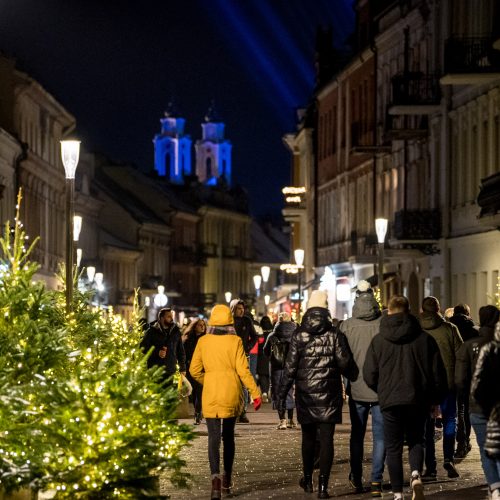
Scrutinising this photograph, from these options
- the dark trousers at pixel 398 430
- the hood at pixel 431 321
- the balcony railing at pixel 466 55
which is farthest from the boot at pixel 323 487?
the balcony railing at pixel 466 55

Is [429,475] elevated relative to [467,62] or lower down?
lower down

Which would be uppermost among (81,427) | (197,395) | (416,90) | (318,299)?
(416,90)

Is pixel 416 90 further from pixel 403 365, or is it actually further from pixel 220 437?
pixel 403 365

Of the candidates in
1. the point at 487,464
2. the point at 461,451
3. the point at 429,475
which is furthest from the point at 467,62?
the point at 487,464

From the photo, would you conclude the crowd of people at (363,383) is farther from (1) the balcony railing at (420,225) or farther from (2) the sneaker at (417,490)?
(1) the balcony railing at (420,225)

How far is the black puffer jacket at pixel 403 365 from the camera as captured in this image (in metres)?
15.7

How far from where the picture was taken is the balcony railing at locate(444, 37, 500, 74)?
39.0 metres

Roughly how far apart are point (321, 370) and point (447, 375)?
2.29m

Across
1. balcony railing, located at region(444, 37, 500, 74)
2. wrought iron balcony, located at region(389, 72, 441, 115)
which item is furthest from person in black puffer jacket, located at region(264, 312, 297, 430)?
wrought iron balcony, located at region(389, 72, 441, 115)

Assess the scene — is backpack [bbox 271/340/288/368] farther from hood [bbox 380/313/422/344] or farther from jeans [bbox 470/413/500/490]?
jeans [bbox 470/413/500/490]

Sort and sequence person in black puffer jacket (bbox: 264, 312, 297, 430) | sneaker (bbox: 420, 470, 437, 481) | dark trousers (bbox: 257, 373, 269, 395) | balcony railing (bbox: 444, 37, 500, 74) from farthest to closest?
1. balcony railing (bbox: 444, 37, 500, 74)
2. dark trousers (bbox: 257, 373, 269, 395)
3. person in black puffer jacket (bbox: 264, 312, 297, 430)
4. sneaker (bbox: 420, 470, 437, 481)

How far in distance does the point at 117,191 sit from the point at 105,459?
116 meters

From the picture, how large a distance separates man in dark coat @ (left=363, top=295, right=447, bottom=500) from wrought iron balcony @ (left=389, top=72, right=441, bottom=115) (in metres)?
29.8

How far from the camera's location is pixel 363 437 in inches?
679
